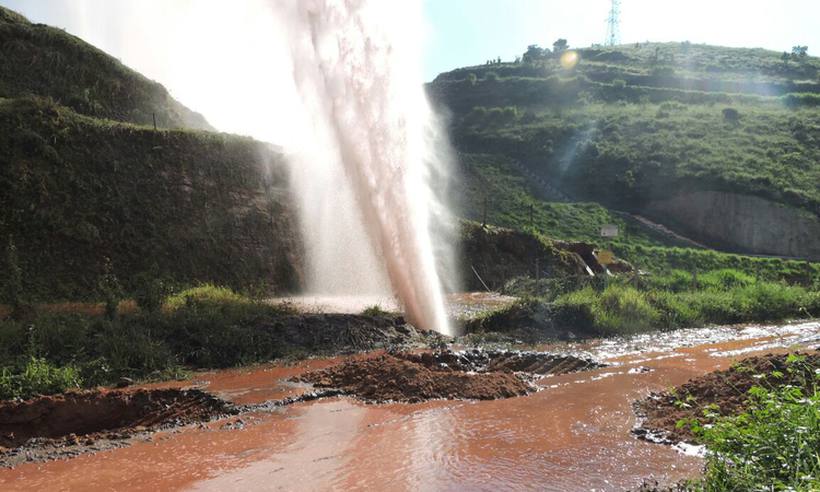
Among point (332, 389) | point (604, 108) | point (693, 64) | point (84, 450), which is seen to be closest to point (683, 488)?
point (332, 389)

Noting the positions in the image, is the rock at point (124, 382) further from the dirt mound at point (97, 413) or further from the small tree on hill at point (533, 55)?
the small tree on hill at point (533, 55)

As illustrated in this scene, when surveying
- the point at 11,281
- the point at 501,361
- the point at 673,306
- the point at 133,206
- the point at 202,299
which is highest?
the point at 133,206

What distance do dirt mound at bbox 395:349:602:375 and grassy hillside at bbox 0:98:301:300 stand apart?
1222 centimetres

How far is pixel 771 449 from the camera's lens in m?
4.68

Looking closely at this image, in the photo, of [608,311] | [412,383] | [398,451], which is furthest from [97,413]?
[608,311]

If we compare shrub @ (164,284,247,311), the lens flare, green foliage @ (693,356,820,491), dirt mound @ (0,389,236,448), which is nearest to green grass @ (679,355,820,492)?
green foliage @ (693,356,820,491)

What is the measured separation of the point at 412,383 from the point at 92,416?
500cm

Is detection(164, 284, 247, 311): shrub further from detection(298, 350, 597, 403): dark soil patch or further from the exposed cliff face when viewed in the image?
the exposed cliff face

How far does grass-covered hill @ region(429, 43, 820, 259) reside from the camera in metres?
46.8

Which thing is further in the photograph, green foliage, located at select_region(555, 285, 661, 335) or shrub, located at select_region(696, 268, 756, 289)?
shrub, located at select_region(696, 268, 756, 289)

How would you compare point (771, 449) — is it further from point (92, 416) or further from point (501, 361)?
point (92, 416)

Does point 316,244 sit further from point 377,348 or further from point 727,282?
point 727,282

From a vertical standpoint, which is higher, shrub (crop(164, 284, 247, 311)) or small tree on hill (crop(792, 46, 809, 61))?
small tree on hill (crop(792, 46, 809, 61))

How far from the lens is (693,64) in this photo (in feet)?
325
